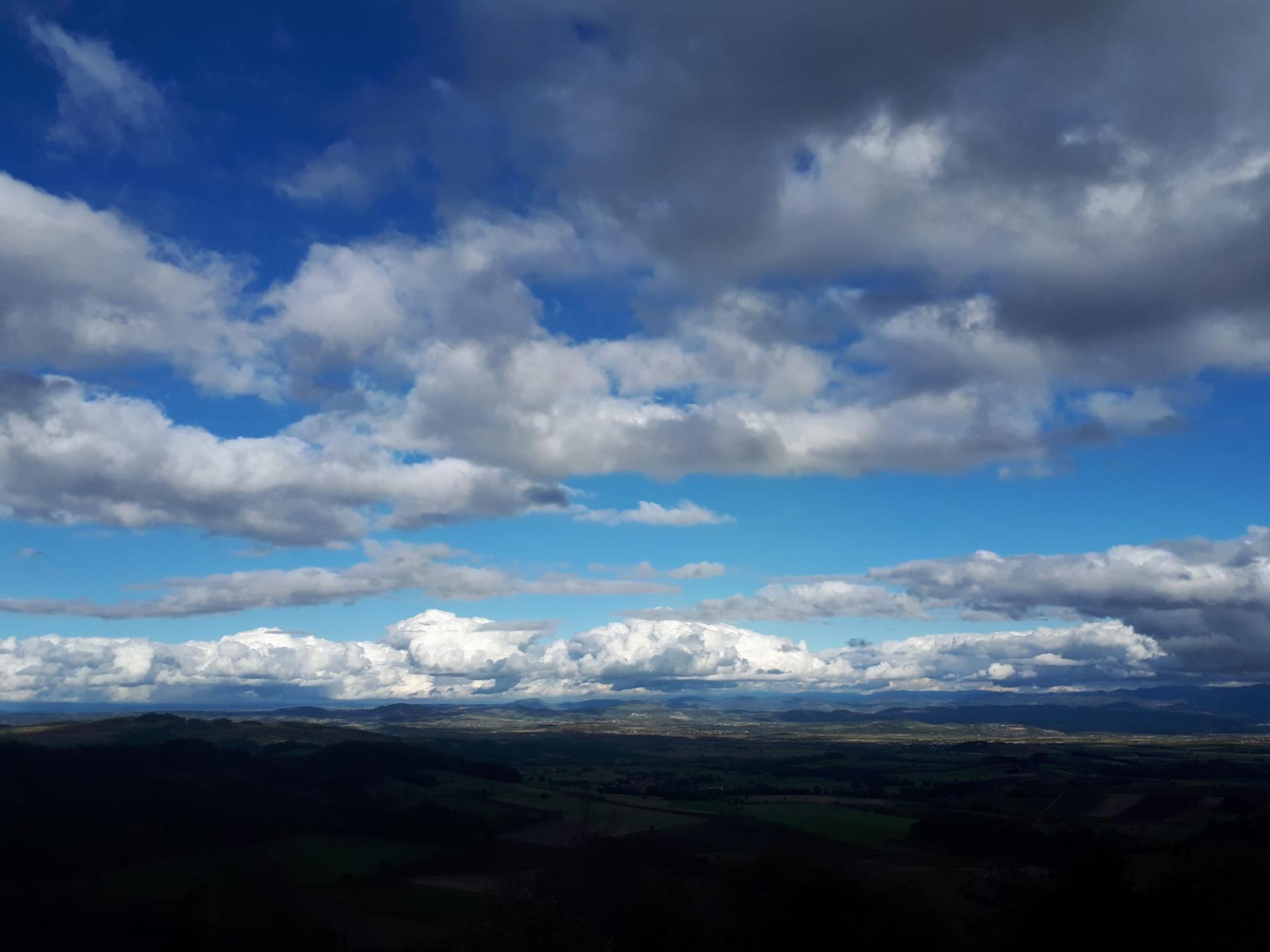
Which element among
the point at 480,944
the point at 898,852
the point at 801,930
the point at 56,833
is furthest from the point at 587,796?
the point at 480,944

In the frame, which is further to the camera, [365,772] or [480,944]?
[365,772]

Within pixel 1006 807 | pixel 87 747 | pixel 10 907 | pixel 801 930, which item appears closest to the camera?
pixel 801 930

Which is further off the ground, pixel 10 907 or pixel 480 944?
pixel 480 944

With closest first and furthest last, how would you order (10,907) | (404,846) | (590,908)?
(590,908)
(10,907)
(404,846)

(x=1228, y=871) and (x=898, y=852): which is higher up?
(x=1228, y=871)

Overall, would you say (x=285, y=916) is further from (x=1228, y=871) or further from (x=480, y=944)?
(x=1228, y=871)

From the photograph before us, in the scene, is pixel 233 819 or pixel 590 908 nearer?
pixel 590 908

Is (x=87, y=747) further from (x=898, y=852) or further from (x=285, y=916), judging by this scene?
(x=898, y=852)

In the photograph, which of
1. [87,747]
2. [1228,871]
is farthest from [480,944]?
[87,747]

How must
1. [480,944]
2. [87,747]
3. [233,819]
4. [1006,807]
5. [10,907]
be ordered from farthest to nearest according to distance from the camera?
[87,747] → [1006,807] → [233,819] → [10,907] → [480,944]
